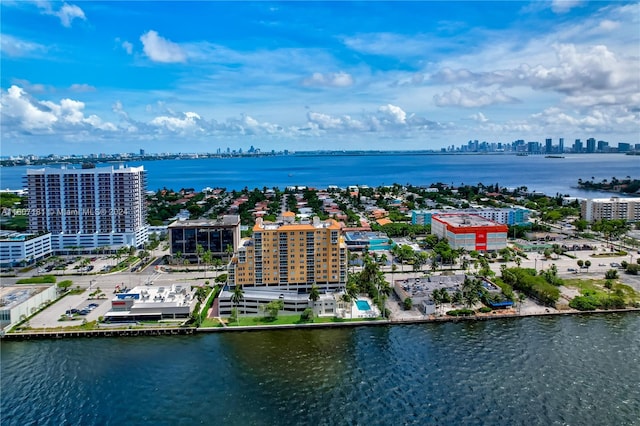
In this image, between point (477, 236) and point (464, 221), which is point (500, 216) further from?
point (477, 236)

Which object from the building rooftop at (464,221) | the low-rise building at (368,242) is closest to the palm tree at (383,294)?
the low-rise building at (368,242)

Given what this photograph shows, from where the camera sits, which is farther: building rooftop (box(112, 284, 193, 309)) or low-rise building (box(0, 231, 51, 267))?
low-rise building (box(0, 231, 51, 267))

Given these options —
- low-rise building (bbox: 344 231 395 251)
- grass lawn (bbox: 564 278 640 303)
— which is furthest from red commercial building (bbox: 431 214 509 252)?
grass lawn (bbox: 564 278 640 303)

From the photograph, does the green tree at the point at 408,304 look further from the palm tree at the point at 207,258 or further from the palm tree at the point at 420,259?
the palm tree at the point at 207,258

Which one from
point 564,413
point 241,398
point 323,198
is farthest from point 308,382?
point 323,198

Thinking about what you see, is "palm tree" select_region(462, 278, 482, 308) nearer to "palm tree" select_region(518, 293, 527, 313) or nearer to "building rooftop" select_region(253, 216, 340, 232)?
"palm tree" select_region(518, 293, 527, 313)

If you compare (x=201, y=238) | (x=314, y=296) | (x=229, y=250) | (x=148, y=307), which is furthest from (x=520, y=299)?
(x=201, y=238)
